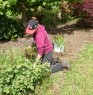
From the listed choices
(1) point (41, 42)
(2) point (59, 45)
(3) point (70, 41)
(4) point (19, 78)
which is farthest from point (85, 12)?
(4) point (19, 78)

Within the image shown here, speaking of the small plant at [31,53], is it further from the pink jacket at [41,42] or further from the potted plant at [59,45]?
the potted plant at [59,45]

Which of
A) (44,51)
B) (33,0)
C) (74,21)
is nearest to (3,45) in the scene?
(33,0)

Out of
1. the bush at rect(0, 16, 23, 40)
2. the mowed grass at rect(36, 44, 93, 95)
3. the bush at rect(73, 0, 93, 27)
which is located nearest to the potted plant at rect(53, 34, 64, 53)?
the mowed grass at rect(36, 44, 93, 95)

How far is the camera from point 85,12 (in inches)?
376

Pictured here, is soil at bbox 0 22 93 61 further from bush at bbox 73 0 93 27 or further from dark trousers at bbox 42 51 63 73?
dark trousers at bbox 42 51 63 73

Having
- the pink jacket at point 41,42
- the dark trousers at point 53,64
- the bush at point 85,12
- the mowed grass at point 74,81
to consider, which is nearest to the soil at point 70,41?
the bush at point 85,12

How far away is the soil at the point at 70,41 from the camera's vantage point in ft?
26.9

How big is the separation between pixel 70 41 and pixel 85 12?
1.14m

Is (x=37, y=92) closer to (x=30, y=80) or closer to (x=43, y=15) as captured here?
(x=30, y=80)

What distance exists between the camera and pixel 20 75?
6180mm

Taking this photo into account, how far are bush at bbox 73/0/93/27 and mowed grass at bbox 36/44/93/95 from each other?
2.09m

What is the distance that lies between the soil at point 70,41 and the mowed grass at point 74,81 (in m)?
0.45

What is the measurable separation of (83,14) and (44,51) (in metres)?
3.03

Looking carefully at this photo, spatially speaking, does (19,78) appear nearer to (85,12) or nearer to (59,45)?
(59,45)
